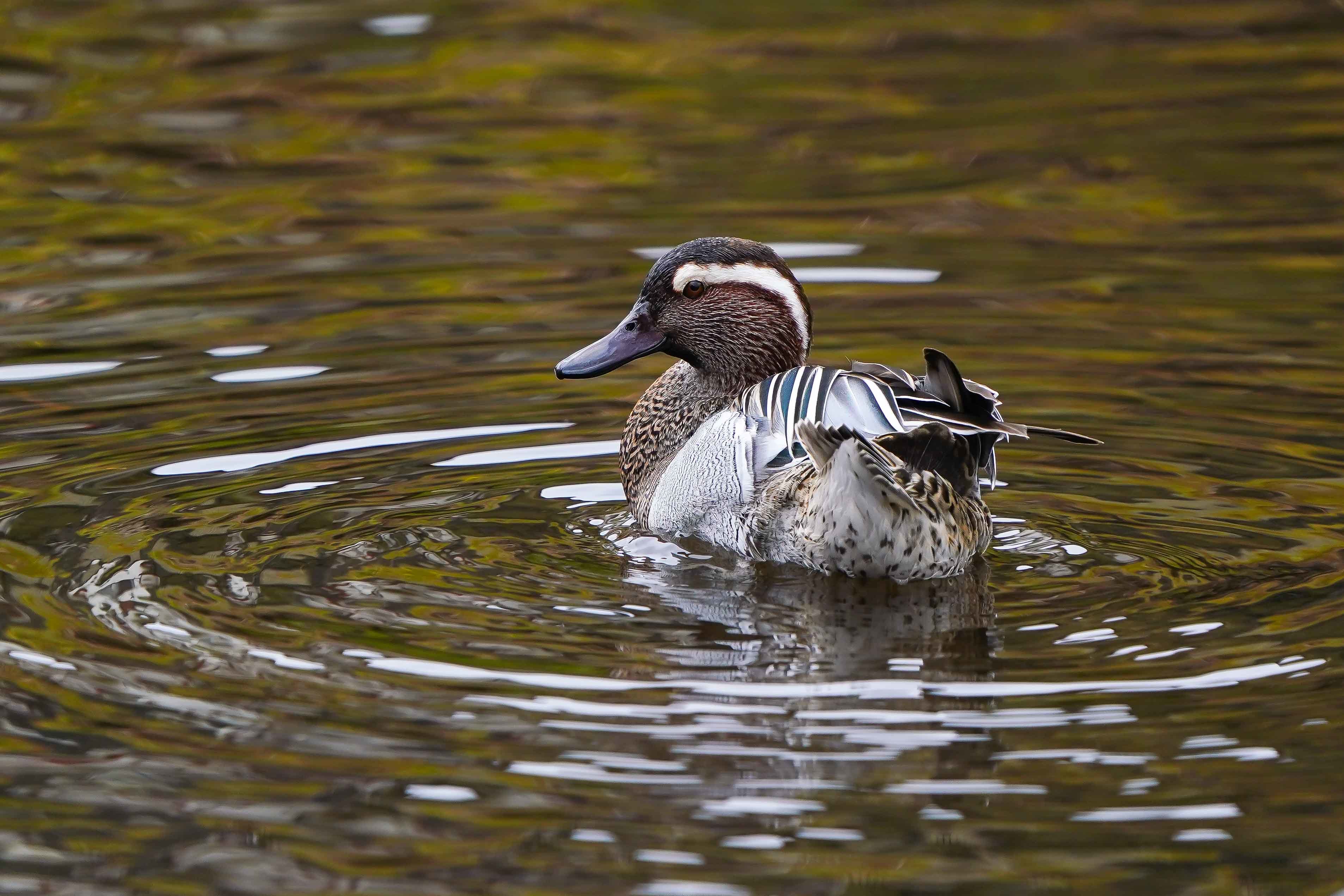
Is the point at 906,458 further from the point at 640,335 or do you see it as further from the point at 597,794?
the point at 597,794

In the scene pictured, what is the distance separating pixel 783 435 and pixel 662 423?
105 centimetres

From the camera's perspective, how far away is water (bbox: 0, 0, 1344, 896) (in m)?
4.67

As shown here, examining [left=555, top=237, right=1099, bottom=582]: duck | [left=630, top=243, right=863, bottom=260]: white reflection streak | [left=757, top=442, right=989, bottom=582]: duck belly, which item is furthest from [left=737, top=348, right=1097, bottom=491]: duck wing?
[left=630, top=243, right=863, bottom=260]: white reflection streak

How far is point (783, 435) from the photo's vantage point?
681 centimetres

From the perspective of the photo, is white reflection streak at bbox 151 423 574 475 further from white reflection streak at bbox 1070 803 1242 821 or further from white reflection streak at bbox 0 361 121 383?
white reflection streak at bbox 1070 803 1242 821

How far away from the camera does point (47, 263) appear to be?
447 inches

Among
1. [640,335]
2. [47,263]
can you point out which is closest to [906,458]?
[640,335]

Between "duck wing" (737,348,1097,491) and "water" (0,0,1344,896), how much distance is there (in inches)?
17.9

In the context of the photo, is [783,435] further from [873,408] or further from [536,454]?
[536,454]

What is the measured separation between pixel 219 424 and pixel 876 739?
14.3 feet

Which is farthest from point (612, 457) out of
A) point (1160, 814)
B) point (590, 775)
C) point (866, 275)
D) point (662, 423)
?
point (1160, 814)

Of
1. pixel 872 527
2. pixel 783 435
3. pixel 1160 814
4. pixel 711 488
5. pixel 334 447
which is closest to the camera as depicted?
pixel 1160 814

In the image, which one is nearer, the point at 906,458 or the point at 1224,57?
the point at 906,458

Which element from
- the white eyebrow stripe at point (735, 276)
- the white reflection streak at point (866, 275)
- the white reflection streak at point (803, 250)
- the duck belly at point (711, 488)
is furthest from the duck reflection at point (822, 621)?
the white reflection streak at point (803, 250)
